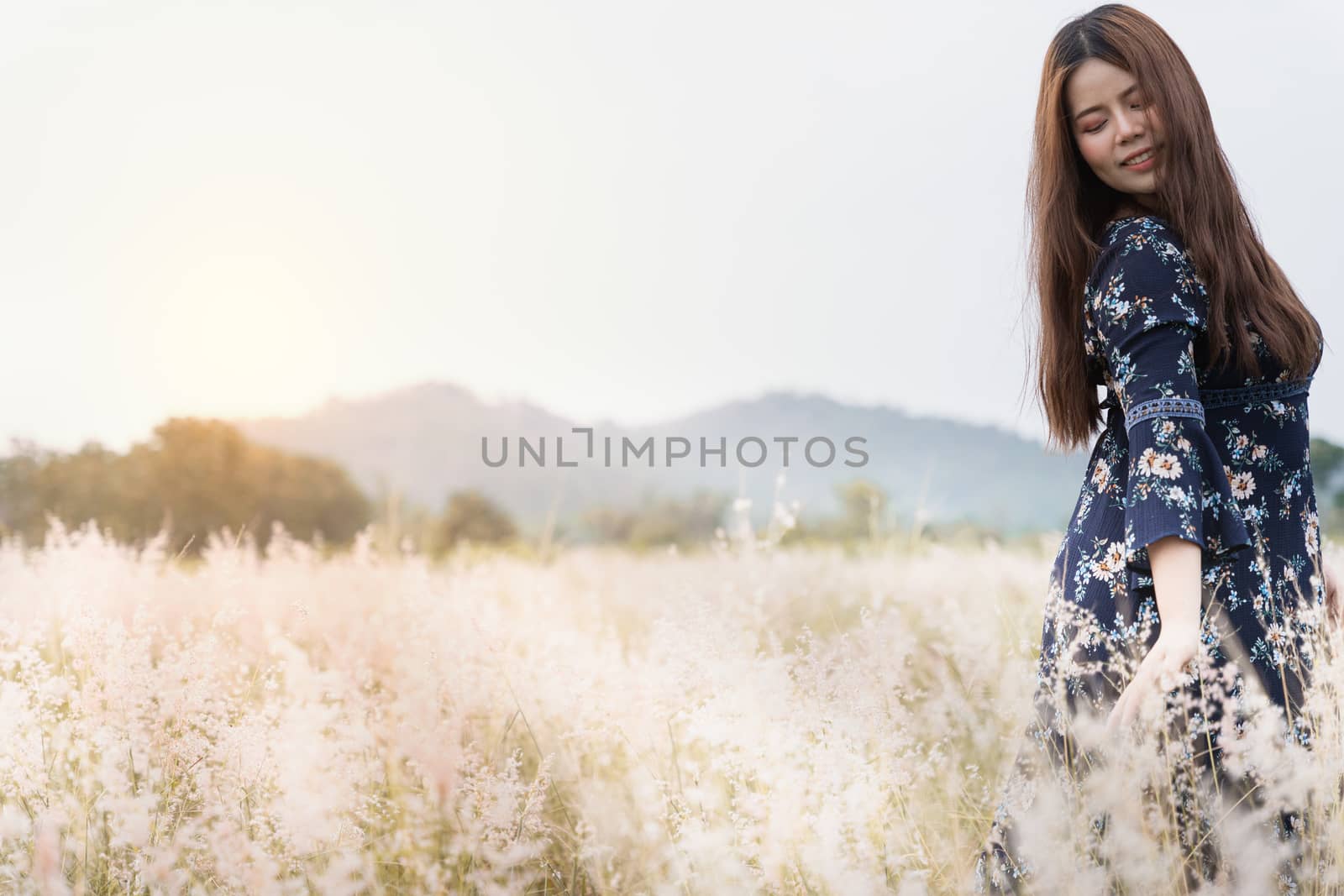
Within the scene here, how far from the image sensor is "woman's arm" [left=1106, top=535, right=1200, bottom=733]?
1.21 meters

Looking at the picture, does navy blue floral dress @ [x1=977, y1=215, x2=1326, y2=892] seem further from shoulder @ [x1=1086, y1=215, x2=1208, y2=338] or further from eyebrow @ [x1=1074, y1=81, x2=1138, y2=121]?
eyebrow @ [x1=1074, y1=81, x2=1138, y2=121]

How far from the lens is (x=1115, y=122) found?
58.7 inches

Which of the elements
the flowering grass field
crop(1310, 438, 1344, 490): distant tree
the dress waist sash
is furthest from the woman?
crop(1310, 438, 1344, 490): distant tree

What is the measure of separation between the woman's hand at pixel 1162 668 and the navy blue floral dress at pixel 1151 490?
0.08 metres

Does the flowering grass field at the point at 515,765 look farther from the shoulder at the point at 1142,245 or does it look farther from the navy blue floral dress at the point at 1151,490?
the shoulder at the point at 1142,245

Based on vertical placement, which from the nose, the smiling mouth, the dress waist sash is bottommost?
the dress waist sash

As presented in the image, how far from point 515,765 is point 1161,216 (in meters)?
1.45

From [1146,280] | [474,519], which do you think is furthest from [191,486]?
[1146,280]

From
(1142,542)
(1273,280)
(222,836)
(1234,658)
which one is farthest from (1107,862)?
(222,836)

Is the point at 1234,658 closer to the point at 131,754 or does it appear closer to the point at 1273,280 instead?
the point at 1273,280

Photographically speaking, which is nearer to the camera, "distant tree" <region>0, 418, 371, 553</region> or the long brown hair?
the long brown hair

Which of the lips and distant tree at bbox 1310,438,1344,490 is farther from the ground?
the lips

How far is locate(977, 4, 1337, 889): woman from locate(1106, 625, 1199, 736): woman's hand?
0.09m

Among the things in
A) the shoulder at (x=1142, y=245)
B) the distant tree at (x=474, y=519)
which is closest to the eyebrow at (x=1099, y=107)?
the shoulder at (x=1142, y=245)
